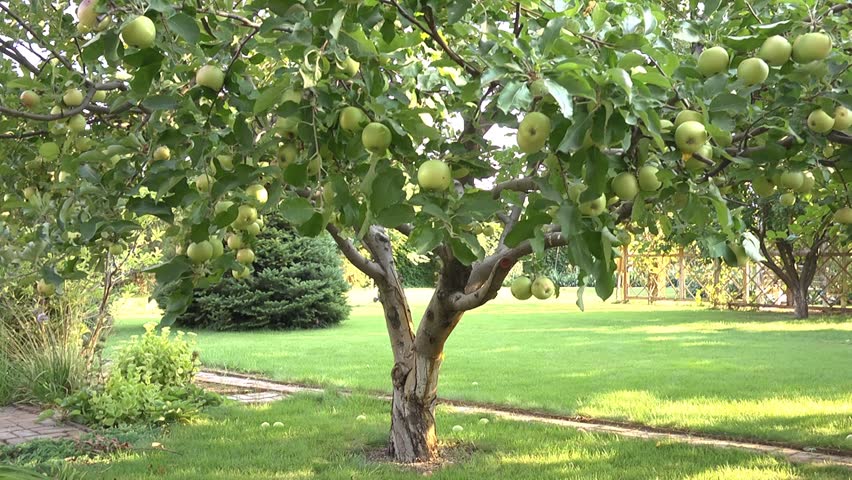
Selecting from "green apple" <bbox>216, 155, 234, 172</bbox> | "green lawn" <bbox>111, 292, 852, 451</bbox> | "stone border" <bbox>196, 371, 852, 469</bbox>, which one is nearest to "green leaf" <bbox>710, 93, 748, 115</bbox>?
"green apple" <bbox>216, 155, 234, 172</bbox>

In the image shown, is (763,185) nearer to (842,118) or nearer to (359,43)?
(842,118)

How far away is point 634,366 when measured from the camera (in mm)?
9453

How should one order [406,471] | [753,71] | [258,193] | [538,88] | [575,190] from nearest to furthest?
[538,88] < [753,71] < [575,190] < [258,193] < [406,471]

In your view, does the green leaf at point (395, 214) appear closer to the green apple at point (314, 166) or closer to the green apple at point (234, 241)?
the green apple at point (314, 166)

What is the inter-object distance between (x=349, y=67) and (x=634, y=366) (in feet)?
27.4

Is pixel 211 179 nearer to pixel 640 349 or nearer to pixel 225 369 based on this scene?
pixel 225 369

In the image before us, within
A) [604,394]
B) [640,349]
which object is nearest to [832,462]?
[604,394]

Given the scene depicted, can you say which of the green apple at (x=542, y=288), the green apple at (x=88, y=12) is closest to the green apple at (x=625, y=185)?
the green apple at (x=542, y=288)

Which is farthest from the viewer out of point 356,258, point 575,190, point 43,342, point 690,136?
point 43,342

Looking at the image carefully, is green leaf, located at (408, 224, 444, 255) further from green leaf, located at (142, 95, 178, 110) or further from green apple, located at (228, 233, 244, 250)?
green apple, located at (228, 233, 244, 250)

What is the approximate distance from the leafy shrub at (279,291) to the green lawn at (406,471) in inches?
398

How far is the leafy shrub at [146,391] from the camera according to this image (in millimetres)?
6215

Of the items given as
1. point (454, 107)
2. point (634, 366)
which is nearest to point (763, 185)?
point (454, 107)

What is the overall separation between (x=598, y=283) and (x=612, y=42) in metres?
0.56
